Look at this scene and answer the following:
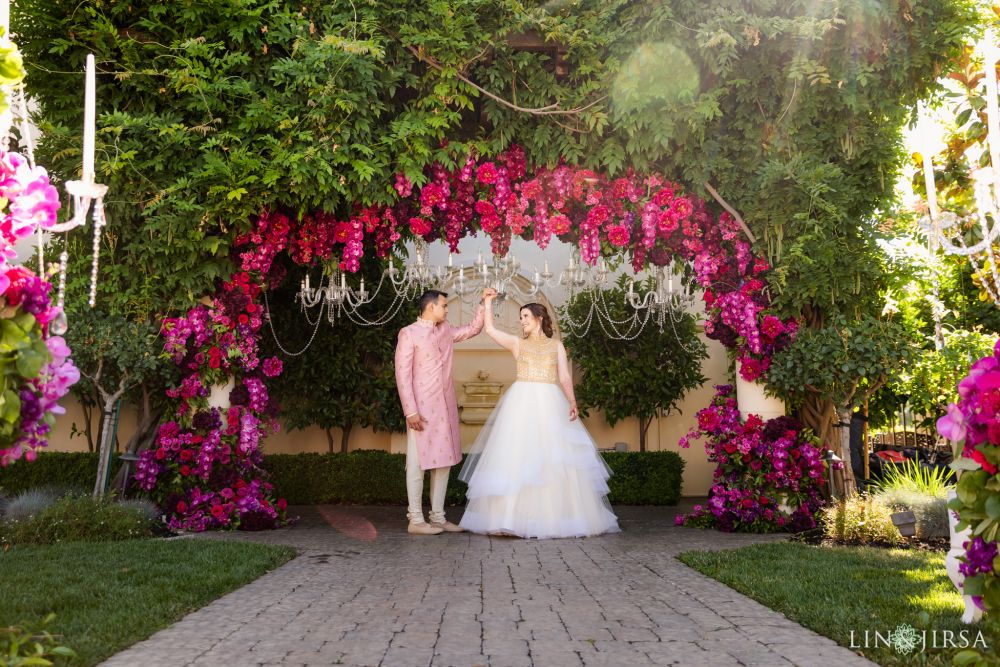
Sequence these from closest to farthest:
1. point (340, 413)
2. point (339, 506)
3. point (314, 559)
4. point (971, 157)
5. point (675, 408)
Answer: point (314, 559), point (971, 157), point (339, 506), point (340, 413), point (675, 408)

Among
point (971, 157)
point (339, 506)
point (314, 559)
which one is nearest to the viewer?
point (314, 559)

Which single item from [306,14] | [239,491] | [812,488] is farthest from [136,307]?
[812,488]

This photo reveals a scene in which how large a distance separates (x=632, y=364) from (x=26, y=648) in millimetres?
8425

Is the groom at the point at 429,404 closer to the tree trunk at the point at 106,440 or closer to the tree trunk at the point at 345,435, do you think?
the tree trunk at the point at 106,440

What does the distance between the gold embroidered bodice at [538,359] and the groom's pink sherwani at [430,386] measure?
1.58ft

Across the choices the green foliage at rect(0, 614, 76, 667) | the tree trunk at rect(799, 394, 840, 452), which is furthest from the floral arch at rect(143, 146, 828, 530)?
the green foliage at rect(0, 614, 76, 667)

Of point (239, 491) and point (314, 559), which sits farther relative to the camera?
point (239, 491)

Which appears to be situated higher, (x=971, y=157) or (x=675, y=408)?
(x=971, y=157)

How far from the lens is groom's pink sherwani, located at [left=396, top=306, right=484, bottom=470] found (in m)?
6.86

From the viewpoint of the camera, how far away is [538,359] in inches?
276

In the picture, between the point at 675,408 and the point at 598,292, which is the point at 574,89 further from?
the point at 675,408

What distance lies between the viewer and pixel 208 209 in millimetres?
6398

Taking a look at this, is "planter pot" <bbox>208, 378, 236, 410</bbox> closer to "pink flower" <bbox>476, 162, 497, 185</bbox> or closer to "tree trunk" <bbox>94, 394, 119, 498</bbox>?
"tree trunk" <bbox>94, 394, 119, 498</bbox>

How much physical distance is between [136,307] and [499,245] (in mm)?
3265
